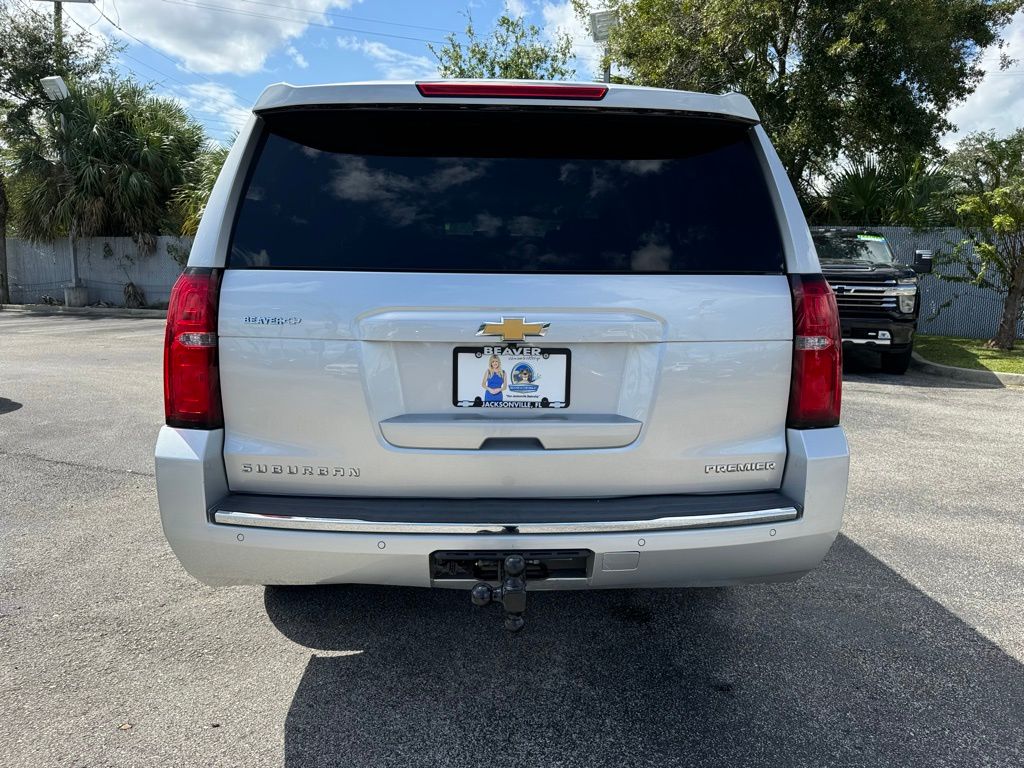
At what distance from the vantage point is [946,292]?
15.5m

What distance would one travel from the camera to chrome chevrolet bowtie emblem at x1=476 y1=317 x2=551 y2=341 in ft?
8.07

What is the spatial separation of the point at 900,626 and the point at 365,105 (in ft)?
9.92

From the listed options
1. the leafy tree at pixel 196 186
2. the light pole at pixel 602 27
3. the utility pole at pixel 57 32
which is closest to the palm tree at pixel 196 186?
the leafy tree at pixel 196 186

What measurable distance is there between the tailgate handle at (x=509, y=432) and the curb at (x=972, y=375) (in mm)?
9622

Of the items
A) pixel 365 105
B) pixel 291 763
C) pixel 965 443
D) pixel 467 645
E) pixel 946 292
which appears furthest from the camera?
pixel 946 292

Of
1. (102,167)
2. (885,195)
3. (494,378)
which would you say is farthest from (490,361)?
(102,167)

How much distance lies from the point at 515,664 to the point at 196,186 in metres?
20.5

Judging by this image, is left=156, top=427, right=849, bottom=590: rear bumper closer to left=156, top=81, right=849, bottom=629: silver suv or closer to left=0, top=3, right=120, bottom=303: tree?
left=156, top=81, right=849, bottom=629: silver suv

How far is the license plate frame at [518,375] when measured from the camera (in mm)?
2504

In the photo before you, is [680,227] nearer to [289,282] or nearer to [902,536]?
[289,282]

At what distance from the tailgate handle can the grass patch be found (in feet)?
32.8

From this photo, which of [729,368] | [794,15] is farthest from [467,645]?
[794,15]

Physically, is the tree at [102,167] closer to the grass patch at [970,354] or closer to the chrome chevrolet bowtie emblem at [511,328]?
the grass patch at [970,354]

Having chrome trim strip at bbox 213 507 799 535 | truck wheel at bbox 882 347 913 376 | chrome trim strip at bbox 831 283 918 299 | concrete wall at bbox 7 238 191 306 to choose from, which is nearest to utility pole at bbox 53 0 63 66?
concrete wall at bbox 7 238 191 306
